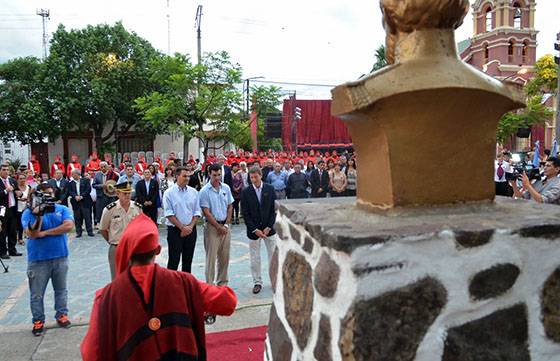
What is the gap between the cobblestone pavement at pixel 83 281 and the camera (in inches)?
218

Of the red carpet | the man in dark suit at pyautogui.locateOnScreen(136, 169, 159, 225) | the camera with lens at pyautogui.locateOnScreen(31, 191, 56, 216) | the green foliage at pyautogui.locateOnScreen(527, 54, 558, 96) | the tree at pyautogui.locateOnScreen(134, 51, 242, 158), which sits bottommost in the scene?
the red carpet

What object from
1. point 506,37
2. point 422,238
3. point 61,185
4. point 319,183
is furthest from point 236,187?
point 506,37

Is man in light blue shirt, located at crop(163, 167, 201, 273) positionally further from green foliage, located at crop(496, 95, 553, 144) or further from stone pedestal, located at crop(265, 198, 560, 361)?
green foliage, located at crop(496, 95, 553, 144)

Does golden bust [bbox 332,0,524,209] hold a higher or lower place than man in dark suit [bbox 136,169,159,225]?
higher

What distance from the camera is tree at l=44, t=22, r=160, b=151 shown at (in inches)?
1019

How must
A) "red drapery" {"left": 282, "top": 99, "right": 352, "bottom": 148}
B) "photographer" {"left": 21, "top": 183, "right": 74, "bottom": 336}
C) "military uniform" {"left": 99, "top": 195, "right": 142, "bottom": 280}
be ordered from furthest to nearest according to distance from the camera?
"red drapery" {"left": 282, "top": 99, "right": 352, "bottom": 148} → "military uniform" {"left": 99, "top": 195, "right": 142, "bottom": 280} → "photographer" {"left": 21, "top": 183, "right": 74, "bottom": 336}

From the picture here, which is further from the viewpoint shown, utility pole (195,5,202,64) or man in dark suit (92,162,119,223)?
utility pole (195,5,202,64)

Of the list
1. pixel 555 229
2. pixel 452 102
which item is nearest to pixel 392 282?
pixel 555 229

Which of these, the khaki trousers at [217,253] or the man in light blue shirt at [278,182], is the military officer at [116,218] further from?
the man in light blue shirt at [278,182]

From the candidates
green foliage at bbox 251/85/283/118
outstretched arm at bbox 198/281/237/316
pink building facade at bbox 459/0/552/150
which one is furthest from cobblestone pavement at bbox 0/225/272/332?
pink building facade at bbox 459/0/552/150

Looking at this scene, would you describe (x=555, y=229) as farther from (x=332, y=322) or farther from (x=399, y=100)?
(x=332, y=322)

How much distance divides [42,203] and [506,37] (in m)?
42.6

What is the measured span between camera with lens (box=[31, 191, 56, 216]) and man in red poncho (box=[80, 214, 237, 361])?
3.07 meters

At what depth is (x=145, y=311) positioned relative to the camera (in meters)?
2.35
